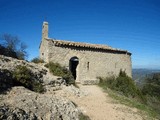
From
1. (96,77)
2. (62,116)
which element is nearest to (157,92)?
(96,77)

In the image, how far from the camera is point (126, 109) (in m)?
11.3

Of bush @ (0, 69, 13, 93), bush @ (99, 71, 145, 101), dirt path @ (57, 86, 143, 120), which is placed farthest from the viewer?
bush @ (99, 71, 145, 101)

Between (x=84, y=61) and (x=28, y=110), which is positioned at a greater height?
(x=84, y=61)

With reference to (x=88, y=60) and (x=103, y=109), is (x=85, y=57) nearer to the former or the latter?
(x=88, y=60)

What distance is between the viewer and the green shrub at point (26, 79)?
10930 millimetres

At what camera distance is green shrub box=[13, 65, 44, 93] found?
10930 mm

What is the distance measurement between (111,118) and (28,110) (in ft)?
14.2

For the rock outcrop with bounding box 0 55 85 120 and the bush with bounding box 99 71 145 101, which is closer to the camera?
the rock outcrop with bounding box 0 55 85 120

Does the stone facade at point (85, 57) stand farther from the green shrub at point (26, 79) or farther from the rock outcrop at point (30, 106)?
the rock outcrop at point (30, 106)

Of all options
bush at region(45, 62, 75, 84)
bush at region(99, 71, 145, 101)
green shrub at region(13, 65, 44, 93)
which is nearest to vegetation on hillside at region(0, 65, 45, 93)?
green shrub at region(13, 65, 44, 93)

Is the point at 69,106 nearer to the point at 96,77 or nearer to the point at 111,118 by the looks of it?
the point at 111,118

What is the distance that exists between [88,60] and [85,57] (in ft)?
1.61

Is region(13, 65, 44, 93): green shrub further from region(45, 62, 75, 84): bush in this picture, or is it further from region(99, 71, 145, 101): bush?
region(99, 71, 145, 101): bush

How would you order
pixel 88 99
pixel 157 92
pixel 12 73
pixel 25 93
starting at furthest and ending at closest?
1. pixel 157 92
2. pixel 88 99
3. pixel 12 73
4. pixel 25 93
